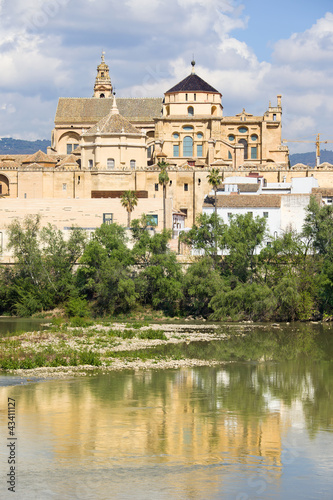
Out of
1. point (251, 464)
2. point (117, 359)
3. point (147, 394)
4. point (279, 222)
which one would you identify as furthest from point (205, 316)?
point (251, 464)

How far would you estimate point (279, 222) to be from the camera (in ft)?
174

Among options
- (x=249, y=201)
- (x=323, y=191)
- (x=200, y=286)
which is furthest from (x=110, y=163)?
(x=200, y=286)

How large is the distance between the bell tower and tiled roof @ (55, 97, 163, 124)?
14.6 m

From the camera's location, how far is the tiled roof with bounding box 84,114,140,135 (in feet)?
219

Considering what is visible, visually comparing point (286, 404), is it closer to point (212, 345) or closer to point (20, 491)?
point (20, 491)

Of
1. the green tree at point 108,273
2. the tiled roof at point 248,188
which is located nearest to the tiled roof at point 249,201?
the tiled roof at point 248,188

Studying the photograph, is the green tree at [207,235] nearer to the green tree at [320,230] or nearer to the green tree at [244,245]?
the green tree at [244,245]

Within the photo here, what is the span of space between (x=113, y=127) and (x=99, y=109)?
11.2m

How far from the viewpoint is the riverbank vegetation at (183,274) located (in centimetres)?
4269

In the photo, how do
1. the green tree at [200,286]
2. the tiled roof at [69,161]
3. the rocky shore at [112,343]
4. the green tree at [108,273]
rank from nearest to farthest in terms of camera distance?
the rocky shore at [112,343] → the green tree at [200,286] → the green tree at [108,273] → the tiled roof at [69,161]

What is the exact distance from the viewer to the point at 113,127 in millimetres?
67000

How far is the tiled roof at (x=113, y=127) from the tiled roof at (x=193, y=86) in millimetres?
7215

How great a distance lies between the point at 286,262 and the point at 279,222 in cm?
872

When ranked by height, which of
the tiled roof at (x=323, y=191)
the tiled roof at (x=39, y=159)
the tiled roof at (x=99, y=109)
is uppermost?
the tiled roof at (x=99, y=109)
